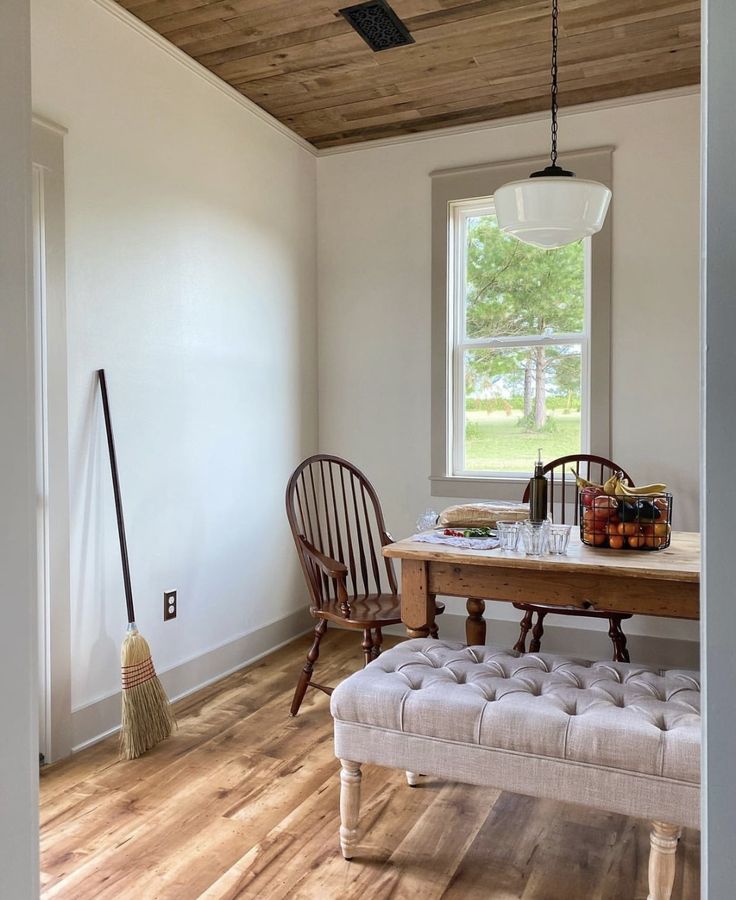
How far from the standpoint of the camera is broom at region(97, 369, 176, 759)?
8.49ft

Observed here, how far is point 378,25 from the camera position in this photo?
9.25 feet

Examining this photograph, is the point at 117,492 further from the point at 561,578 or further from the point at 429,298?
the point at 429,298

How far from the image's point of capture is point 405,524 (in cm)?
403

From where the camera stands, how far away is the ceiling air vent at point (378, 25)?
8.87 ft

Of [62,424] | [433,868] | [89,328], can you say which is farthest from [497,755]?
[89,328]

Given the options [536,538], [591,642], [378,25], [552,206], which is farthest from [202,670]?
[378,25]

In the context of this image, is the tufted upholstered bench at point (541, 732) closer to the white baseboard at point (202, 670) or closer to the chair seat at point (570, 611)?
the chair seat at point (570, 611)

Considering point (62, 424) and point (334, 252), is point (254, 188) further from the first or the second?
point (62, 424)

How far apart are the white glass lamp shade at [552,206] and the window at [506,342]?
1.33 meters

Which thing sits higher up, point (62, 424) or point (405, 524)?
point (62, 424)

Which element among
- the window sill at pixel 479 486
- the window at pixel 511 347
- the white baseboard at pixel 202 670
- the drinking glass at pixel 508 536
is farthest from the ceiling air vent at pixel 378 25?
the white baseboard at pixel 202 670

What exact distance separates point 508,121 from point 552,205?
175 cm

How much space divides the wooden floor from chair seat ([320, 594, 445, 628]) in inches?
17.5

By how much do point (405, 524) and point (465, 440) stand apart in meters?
0.57
